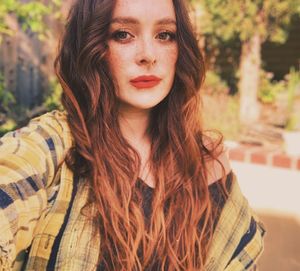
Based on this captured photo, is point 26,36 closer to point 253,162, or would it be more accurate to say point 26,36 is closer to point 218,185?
point 253,162

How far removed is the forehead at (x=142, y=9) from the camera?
1.35 metres

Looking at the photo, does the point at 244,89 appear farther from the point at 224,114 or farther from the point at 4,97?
the point at 4,97

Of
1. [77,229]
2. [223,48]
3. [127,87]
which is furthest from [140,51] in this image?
[223,48]

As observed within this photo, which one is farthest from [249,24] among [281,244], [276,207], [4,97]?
[4,97]

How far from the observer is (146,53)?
1.37 m

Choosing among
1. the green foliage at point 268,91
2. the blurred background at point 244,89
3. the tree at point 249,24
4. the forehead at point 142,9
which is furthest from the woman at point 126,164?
the green foliage at point 268,91

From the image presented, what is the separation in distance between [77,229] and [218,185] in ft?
1.54

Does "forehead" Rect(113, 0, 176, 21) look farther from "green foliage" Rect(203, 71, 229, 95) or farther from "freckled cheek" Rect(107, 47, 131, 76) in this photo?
"green foliage" Rect(203, 71, 229, 95)

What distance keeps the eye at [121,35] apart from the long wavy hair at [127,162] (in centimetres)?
3

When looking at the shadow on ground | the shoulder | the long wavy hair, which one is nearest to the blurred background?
the shadow on ground

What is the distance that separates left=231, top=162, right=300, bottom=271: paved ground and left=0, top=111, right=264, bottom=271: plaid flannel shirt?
1983mm

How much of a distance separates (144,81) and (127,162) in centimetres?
22

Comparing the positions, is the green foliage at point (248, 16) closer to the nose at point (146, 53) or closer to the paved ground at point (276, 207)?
the paved ground at point (276, 207)

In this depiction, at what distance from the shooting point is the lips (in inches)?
54.5
